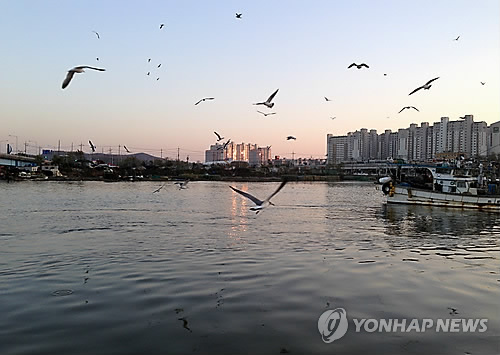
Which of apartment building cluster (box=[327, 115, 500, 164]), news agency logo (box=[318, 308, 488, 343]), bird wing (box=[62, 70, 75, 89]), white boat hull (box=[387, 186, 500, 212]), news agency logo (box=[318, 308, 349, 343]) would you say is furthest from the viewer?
apartment building cluster (box=[327, 115, 500, 164])

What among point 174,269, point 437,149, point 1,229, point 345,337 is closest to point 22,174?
point 1,229

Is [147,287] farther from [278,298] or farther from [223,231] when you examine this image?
[223,231]

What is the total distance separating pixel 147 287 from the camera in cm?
866

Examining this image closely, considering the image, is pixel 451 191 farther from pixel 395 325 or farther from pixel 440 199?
pixel 395 325

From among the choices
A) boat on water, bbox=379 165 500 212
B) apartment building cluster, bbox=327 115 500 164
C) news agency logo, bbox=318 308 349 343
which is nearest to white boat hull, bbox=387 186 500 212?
boat on water, bbox=379 165 500 212

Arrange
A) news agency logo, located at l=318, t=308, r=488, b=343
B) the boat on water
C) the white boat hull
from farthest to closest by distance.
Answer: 1. the boat on water
2. the white boat hull
3. news agency logo, located at l=318, t=308, r=488, b=343

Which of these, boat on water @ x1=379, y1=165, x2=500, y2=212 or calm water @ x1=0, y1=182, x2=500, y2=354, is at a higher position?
boat on water @ x1=379, y1=165, x2=500, y2=212

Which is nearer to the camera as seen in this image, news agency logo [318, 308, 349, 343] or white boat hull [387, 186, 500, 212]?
news agency logo [318, 308, 349, 343]

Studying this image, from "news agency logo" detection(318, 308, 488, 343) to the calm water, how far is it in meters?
0.13

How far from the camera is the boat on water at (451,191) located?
31.6 meters

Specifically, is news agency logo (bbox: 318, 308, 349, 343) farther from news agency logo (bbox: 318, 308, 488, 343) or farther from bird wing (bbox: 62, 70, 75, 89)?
bird wing (bbox: 62, 70, 75, 89)

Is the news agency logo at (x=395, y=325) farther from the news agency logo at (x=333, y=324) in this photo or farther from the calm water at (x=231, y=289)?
the calm water at (x=231, y=289)

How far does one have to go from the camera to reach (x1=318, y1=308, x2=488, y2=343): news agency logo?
6.57 meters

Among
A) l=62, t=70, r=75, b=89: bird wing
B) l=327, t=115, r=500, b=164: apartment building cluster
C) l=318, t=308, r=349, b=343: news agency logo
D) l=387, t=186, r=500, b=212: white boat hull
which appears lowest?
l=318, t=308, r=349, b=343: news agency logo
